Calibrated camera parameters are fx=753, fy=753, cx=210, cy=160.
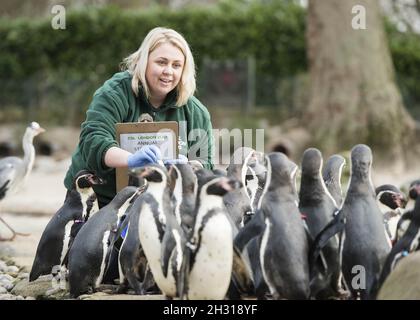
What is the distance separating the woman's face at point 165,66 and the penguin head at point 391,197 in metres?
1.33

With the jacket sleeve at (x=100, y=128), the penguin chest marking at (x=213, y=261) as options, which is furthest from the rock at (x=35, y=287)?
the penguin chest marking at (x=213, y=261)

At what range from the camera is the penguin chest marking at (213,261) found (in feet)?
10.0

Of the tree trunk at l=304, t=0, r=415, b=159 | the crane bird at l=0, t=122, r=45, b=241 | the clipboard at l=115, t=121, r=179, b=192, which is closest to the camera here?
the clipboard at l=115, t=121, r=179, b=192

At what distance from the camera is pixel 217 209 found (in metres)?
3.11

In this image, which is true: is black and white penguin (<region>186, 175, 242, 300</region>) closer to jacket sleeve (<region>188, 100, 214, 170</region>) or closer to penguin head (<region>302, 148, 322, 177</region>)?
penguin head (<region>302, 148, 322, 177</region>)

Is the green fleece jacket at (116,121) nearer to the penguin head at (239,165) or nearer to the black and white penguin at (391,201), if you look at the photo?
the penguin head at (239,165)

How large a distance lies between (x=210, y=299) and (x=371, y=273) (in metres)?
0.71

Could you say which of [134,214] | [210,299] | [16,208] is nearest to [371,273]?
[210,299]

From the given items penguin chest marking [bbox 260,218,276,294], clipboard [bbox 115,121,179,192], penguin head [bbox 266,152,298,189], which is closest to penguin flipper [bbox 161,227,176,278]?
penguin chest marking [bbox 260,218,276,294]

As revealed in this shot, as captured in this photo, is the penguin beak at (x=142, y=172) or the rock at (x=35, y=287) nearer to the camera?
the penguin beak at (x=142, y=172)

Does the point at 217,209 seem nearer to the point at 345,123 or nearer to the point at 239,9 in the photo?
the point at 345,123

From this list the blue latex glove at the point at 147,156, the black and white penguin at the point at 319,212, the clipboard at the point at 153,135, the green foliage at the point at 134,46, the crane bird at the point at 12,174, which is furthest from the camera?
the green foliage at the point at 134,46

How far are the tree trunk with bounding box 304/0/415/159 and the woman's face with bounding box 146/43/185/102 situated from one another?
7.05 m

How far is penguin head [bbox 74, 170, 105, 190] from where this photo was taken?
13.6 feet
